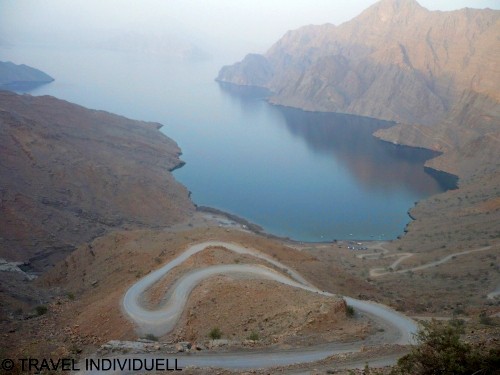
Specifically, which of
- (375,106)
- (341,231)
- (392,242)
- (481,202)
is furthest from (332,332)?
(375,106)

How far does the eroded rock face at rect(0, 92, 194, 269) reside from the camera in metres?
51.9

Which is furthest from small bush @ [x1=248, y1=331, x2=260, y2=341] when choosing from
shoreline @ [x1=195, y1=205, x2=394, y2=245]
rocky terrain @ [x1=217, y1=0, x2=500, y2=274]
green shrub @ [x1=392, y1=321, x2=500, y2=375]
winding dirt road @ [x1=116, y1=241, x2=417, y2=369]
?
shoreline @ [x1=195, y1=205, x2=394, y2=245]

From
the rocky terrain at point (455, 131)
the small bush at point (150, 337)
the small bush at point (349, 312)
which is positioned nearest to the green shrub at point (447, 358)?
the small bush at point (349, 312)

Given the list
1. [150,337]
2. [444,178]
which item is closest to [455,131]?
[444,178]

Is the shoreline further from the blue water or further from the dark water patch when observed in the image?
the dark water patch

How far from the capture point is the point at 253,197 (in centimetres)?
8206

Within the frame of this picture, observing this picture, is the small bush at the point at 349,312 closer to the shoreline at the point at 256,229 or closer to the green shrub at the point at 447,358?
the green shrub at the point at 447,358

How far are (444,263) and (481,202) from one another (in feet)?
96.0

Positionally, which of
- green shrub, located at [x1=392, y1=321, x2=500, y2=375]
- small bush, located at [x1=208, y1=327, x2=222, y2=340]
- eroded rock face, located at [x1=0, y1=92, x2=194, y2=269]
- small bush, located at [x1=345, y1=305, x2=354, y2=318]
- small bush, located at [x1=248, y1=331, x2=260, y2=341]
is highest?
green shrub, located at [x1=392, y1=321, x2=500, y2=375]

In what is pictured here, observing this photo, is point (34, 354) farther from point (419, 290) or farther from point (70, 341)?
point (419, 290)

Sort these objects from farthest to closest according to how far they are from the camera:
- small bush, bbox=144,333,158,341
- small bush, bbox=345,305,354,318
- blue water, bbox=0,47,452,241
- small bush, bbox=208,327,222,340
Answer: blue water, bbox=0,47,452,241
small bush, bbox=345,305,354,318
small bush, bbox=144,333,158,341
small bush, bbox=208,327,222,340

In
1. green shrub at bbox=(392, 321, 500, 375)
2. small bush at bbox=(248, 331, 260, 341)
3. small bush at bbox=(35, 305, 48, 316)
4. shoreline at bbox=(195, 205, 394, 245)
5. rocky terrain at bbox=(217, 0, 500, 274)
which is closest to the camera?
green shrub at bbox=(392, 321, 500, 375)

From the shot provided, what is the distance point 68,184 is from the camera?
67.3 m

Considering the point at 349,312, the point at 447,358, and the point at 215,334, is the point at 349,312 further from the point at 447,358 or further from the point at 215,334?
the point at 447,358
